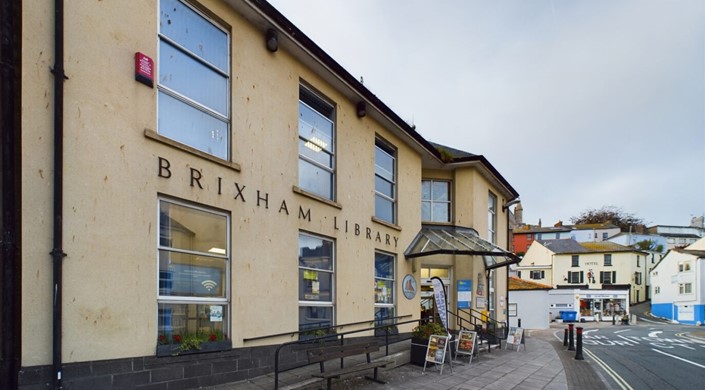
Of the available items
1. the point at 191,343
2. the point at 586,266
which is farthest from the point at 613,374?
the point at 586,266

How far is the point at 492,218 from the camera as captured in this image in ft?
66.7

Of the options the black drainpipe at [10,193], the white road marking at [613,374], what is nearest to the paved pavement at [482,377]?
the white road marking at [613,374]

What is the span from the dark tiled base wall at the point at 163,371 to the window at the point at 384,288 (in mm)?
4167

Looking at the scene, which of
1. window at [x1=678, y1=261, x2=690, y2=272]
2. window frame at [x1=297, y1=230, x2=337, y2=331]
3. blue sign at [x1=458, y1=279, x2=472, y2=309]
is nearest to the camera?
window frame at [x1=297, y1=230, x2=337, y2=331]

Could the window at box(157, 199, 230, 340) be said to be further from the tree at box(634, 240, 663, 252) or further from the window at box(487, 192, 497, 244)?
the tree at box(634, 240, 663, 252)

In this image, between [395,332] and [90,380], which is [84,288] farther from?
[395,332]

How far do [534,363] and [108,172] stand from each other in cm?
1216

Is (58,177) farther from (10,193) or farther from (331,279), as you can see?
(331,279)

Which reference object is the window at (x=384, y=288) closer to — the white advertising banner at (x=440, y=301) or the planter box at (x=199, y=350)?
the white advertising banner at (x=440, y=301)

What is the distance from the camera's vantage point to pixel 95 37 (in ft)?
18.8

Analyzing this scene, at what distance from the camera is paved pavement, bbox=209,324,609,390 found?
314 inches

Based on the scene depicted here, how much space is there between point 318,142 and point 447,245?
5.81 meters

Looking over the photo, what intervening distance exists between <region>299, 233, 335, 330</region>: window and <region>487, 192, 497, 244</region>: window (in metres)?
11.1

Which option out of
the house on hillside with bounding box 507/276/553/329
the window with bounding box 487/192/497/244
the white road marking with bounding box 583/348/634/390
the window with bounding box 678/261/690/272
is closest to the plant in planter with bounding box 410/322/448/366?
the white road marking with bounding box 583/348/634/390
